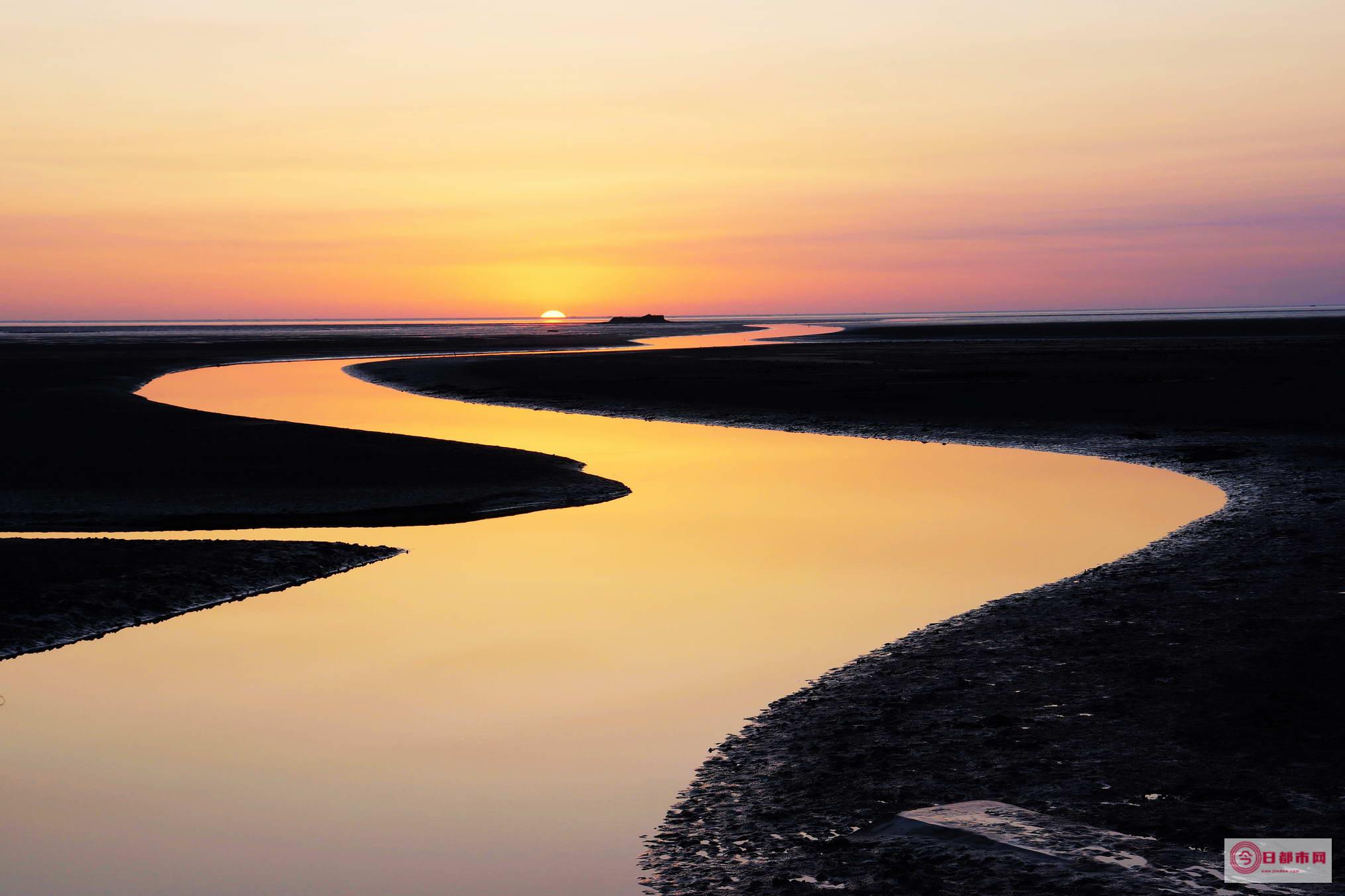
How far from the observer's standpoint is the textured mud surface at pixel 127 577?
11.3 meters

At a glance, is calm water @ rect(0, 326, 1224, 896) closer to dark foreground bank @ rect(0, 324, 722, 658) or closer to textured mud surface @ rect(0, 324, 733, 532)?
dark foreground bank @ rect(0, 324, 722, 658)

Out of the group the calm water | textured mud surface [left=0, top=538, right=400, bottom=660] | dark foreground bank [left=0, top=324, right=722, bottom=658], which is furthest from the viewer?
dark foreground bank [left=0, top=324, right=722, bottom=658]

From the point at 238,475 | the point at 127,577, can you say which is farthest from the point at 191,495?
the point at 127,577

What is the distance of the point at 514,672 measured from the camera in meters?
9.88

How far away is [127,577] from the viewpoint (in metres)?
12.6

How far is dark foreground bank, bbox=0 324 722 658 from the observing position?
40.0 feet

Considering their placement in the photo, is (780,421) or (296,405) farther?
(296,405)

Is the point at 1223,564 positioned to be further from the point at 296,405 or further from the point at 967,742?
the point at 296,405

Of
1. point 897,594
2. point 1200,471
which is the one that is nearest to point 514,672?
point 897,594

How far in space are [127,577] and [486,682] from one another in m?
5.29

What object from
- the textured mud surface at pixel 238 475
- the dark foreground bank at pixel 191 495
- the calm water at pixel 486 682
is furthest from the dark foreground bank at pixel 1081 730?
A: the textured mud surface at pixel 238 475

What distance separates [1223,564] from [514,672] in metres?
7.90

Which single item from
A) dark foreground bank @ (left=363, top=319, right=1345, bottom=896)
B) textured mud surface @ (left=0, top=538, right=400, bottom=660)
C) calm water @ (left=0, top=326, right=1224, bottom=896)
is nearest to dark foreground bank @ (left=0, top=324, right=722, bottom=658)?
textured mud surface @ (left=0, top=538, right=400, bottom=660)

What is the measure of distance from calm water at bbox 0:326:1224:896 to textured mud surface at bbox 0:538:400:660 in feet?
1.37
